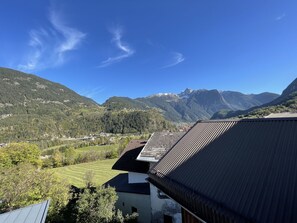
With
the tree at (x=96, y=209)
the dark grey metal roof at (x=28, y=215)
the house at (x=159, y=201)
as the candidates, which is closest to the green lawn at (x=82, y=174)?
the house at (x=159, y=201)

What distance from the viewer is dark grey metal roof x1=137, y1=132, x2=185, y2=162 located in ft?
54.7

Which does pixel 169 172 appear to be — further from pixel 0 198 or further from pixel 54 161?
pixel 54 161

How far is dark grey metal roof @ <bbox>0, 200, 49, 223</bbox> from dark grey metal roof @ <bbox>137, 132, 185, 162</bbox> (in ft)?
29.8

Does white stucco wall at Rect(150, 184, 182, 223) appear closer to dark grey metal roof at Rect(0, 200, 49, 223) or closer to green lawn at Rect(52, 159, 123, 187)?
dark grey metal roof at Rect(0, 200, 49, 223)

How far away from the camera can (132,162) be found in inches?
795

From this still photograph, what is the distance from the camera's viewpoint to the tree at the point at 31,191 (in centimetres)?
1480

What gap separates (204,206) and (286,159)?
1949mm

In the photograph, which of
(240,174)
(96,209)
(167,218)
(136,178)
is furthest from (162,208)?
(240,174)

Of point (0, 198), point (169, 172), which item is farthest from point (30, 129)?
point (169, 172)

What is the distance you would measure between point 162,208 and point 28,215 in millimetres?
9369

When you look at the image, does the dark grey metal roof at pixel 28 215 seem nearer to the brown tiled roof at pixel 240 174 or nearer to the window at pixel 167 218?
the brown tiled roof at pixel 240 174

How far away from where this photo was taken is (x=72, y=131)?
507 ft

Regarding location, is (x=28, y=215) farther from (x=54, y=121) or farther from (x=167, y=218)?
(x=54, y=121)

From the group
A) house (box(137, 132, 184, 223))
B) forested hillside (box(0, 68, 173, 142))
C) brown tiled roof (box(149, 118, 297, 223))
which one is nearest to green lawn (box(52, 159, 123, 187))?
house (box(137, 132, 184, 223))
